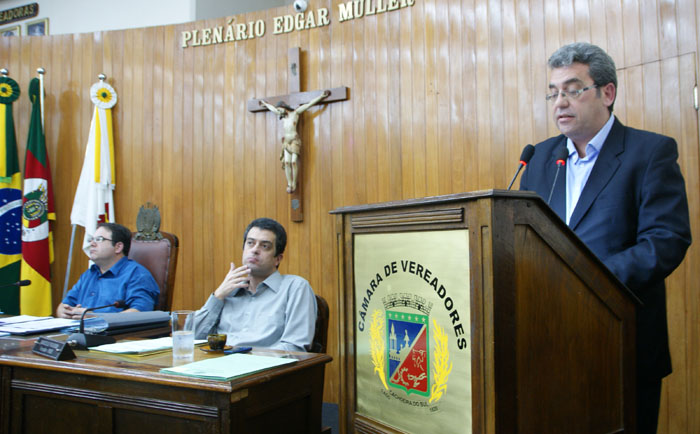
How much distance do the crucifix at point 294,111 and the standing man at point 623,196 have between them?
2.32 metres

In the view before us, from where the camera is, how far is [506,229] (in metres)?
0.93

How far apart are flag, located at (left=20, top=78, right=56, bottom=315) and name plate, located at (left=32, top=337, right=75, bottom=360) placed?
2911 millimetres

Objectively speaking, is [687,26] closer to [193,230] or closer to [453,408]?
[453,408]

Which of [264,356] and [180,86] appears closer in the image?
[264,356]

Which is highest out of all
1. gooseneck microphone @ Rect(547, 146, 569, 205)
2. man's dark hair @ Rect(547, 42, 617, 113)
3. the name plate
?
man's dark hair @ Rect(547, 42, 617, 113)

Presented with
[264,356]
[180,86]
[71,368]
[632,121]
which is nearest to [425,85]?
[632,121]

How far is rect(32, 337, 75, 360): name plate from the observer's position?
5.06 feet

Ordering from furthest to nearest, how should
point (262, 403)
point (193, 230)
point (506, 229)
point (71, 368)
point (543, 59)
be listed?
1. point (193, 230)
2. point (543, 59)
3. point (71, 368)
4. point (262, 403)
5. point (506, 229)

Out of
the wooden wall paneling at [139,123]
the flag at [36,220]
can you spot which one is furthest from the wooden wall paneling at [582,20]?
the flag at [36,220]

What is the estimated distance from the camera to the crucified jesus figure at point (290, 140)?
12.3 ft

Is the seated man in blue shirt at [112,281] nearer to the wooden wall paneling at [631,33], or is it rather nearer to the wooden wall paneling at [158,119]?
the wooden wall paneling at [158,119]

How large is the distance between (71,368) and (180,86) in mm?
3154

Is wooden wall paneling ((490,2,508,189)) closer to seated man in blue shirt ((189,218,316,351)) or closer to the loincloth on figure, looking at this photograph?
the loincloth on figure

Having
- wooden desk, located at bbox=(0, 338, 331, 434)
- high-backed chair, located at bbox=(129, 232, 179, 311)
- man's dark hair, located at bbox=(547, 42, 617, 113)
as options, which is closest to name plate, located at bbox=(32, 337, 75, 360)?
wooden desk, located at bbox=(0, 338, 331, 434)
